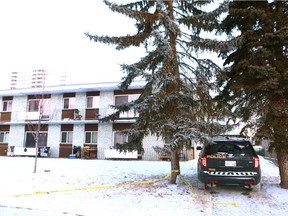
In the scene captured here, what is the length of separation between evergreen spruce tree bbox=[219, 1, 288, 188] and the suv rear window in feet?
3.13

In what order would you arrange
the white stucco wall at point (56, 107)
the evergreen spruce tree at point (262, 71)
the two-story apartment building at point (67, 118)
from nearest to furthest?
the evergreen spruce tree at point (262, 71), the two-story apartment building at point (67, 118), the white stucco wall at point (56, 107)

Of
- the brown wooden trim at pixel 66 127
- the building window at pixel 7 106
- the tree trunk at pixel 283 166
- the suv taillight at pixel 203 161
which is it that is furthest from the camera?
the building window at pixel 7 106

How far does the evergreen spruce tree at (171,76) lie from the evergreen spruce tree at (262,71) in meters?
0.83

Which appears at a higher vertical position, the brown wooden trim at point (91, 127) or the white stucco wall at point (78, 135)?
the brown wooden trim at point (91, 127)

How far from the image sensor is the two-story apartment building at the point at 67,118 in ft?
66.7

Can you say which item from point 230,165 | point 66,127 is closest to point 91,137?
point 66,127

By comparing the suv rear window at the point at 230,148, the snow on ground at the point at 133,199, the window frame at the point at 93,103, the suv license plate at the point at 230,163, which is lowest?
the snow on ground at the point at 133,199

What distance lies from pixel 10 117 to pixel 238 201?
23.0 m

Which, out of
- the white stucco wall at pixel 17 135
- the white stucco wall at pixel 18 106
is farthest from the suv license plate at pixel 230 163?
the white stucco wall at pixel 18 106

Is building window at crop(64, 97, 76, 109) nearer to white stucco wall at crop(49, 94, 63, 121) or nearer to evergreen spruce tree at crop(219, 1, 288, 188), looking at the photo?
white stucco wall at crop(49, 94, 63, 121)

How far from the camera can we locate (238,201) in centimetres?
643

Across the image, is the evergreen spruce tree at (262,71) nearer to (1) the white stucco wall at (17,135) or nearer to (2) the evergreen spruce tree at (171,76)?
(2) the evergreen spruce tree at (171,76)

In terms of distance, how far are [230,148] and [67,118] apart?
17088 millimetres

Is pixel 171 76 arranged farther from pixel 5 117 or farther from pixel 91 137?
pixel 5 117
